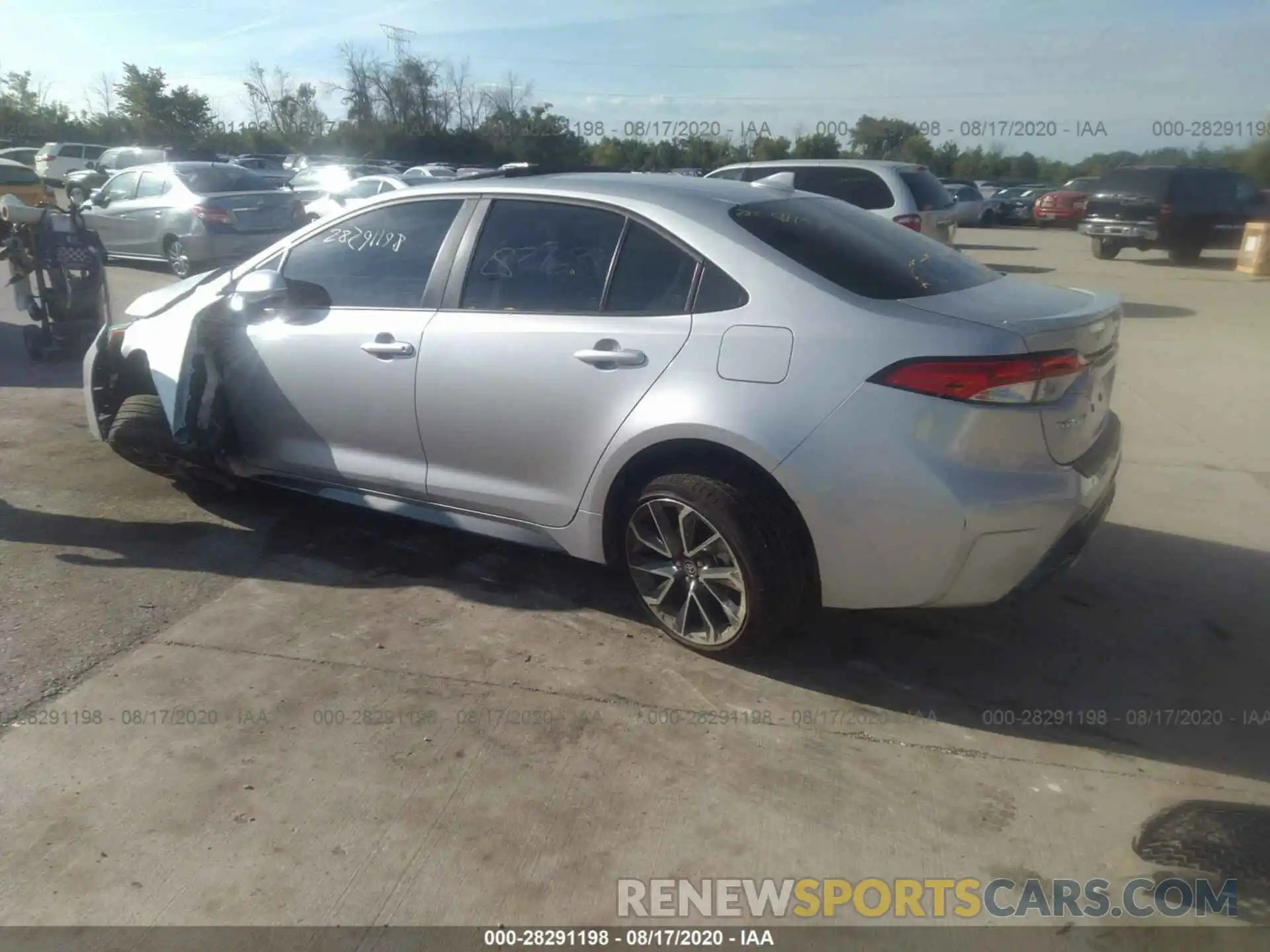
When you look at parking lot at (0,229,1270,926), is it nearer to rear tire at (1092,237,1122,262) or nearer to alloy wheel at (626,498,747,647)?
alloy wheel at (626,498,747,647)

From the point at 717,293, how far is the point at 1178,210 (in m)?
18.2

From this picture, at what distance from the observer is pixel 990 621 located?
419 centimetres

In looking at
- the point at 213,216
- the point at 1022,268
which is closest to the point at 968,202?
the point at 1022,268

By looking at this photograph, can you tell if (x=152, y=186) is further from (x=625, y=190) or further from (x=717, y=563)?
(x=717, y=563)

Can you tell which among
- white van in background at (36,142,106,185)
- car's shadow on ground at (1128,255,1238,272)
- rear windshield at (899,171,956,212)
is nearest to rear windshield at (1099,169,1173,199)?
car's shadow on ground at (1128,255,1238,272)

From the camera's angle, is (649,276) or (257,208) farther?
(257,208)

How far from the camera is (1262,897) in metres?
2.68

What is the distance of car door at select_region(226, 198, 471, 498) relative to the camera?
171 inches

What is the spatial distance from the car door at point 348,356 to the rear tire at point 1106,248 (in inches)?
720

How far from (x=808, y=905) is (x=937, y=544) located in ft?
3.86

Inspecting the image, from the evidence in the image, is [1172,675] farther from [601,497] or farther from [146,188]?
[146,188]

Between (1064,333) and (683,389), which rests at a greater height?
(1064,333)

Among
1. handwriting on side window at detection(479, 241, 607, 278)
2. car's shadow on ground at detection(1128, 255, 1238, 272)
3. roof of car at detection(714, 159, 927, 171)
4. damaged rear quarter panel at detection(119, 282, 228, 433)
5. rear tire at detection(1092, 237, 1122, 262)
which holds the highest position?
roof of car at detection(714, 159, 927, 171)

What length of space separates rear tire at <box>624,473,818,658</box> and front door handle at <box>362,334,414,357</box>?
1174 millimetres
